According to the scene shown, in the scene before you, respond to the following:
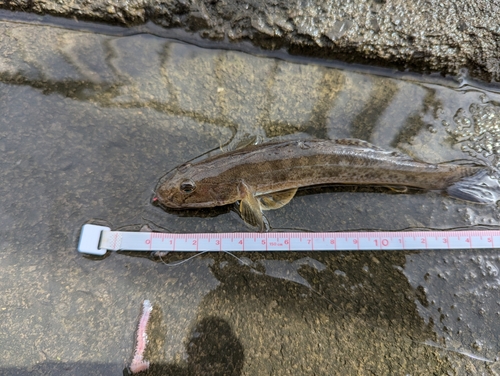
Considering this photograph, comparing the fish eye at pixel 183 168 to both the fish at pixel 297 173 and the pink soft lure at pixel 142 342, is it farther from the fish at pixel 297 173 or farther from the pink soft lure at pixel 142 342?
the pink soft lure at pixel 142 342

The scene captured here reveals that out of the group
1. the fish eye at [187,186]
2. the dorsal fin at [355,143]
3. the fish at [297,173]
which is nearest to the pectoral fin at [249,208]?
the fish at [297,173]

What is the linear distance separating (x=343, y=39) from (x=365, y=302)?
2.78 metres

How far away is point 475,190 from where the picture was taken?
9.23 ft

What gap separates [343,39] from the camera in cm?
311

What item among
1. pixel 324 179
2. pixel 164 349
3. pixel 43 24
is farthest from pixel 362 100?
pixel 43 24

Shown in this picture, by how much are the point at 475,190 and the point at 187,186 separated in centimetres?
290

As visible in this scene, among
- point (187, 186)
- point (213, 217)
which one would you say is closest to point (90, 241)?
point (187, 186)

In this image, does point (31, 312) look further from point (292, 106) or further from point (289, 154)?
point (292, 106)

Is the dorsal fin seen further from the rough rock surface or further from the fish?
the rough rock surface

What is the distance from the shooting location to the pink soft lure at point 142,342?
2.19m

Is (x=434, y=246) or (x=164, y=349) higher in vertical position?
(x=434, y=246)

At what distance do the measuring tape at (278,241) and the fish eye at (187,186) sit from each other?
0.42 metres

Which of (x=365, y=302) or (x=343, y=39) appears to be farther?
(x=343, y=39)

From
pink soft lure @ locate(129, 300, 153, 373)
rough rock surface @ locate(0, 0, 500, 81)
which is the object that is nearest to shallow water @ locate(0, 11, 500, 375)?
pink soft lure @ locate(129, 300, 153, 373)
